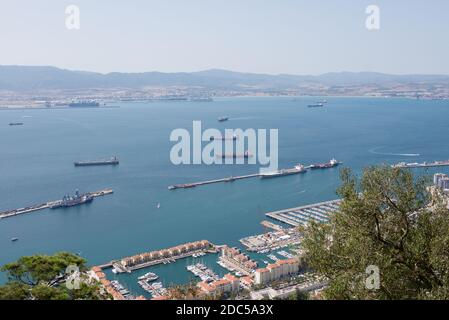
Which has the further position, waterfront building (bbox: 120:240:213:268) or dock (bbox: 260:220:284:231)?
dock (bbox: 260:220:284:231)

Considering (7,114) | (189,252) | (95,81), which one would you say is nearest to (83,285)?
(189,252)

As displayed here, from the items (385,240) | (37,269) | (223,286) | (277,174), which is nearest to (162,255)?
(223,286)

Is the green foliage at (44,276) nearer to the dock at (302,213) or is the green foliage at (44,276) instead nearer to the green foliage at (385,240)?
the green foliage at (385,240)

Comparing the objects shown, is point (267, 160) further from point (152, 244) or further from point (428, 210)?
point (428, 210)

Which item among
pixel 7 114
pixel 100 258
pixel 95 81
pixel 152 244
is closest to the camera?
pixel 100 258

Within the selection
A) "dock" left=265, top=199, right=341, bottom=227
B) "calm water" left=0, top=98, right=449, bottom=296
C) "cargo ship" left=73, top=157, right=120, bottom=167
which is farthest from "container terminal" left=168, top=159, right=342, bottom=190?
"cargo ship" left=73, top=157, right=120, bottom=167

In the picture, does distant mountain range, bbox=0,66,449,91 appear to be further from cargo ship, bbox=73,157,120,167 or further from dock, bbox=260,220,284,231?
dock, bbox=260,220,284,231
